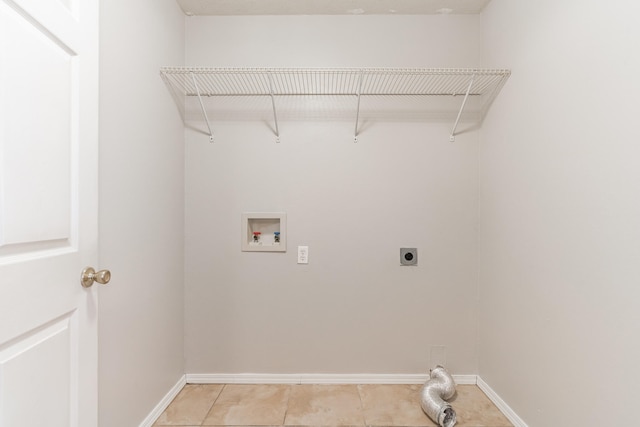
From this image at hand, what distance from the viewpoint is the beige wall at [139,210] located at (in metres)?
1.34

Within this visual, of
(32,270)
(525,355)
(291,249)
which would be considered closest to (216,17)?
(291,249)

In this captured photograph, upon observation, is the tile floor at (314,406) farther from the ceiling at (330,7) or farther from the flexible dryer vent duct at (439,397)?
the ceiling at (330,7)

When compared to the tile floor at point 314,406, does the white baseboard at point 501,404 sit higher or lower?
higher

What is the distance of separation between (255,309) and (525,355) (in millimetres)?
1524

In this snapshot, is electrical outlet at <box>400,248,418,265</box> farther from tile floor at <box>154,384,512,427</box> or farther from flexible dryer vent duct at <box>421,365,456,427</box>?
tile floor at <box>154,384,512,427</box>

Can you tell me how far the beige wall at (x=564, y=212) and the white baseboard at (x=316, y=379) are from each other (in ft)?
1.56

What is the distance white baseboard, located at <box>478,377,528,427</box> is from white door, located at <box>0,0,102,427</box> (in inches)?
74.9

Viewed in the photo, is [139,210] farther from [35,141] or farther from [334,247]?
[334,247]

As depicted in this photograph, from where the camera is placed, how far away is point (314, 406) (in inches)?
72.3

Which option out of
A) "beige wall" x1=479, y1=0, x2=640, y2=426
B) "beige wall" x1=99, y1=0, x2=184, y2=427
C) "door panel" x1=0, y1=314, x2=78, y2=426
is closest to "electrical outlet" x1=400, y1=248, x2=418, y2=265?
"beige wall" x1=479, y1=0, x2=640, y2=426

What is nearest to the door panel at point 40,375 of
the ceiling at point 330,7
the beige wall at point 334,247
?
the beige wall at point 334,247

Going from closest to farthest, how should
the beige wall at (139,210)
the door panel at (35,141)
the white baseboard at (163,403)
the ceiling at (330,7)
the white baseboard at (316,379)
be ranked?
the door panel at (35,141)
the beige wall at (139,210)
the white baseboard at (163,403)
the ceiling at (330,7)
the white baseboard at (316,379)

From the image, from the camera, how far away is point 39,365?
867 mm

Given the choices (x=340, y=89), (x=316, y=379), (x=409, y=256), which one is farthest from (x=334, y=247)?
(x=340, y=89)
